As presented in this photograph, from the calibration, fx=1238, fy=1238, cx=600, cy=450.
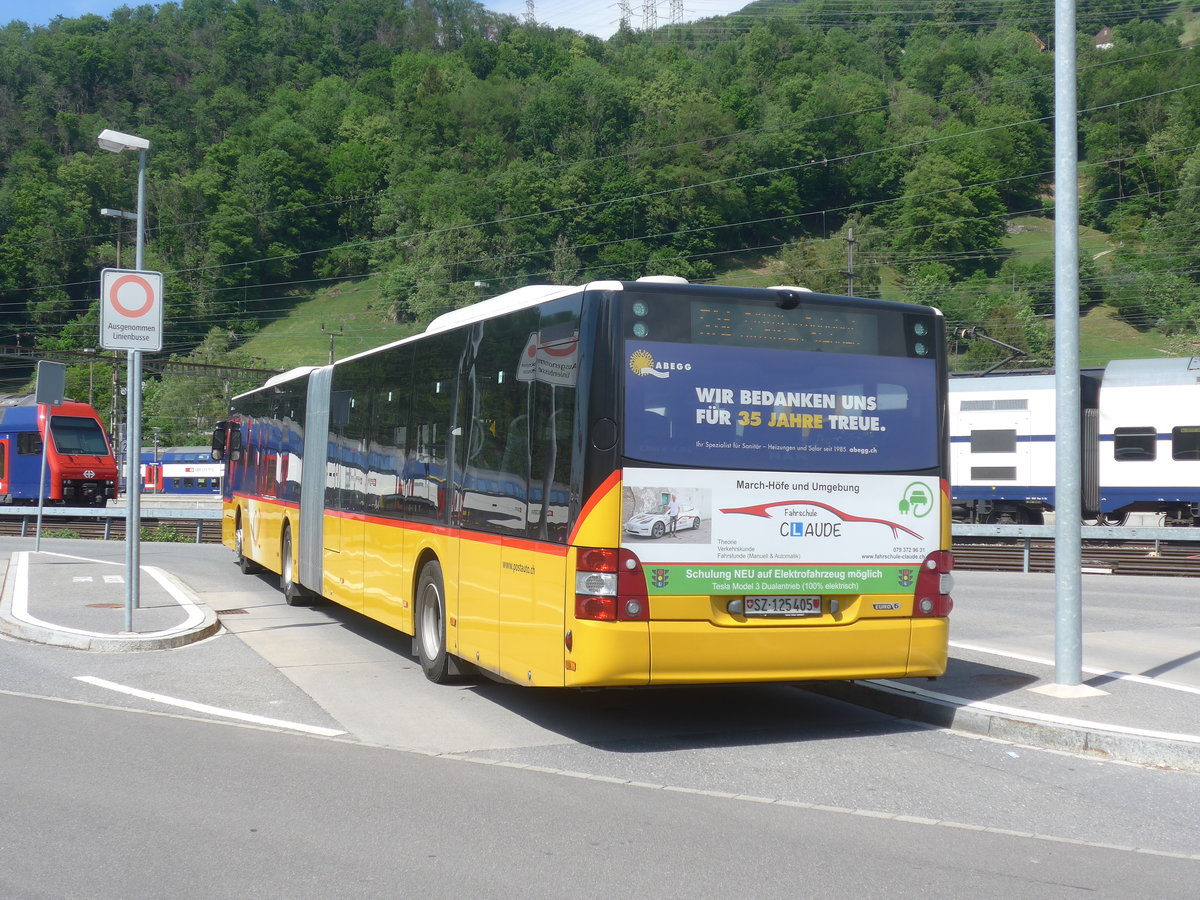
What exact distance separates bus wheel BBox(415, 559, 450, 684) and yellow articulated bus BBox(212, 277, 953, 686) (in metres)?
0.36

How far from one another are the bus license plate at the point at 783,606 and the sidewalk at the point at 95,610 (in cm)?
677

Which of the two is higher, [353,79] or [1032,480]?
[353,79]

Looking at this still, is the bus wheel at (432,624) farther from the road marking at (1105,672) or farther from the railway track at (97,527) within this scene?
Answer: the railway track at (97,527)

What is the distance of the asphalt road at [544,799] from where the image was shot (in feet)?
17.1

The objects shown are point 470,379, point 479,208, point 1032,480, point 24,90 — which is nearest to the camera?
point 470,379

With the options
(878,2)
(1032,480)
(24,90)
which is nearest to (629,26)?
(878,2)

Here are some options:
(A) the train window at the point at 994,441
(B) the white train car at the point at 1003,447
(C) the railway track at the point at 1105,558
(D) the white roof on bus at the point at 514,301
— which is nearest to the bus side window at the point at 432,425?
(D) the white roof on bus at the point at 514,301

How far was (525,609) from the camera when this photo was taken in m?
8.18

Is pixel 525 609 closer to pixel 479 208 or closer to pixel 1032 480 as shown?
pixel 1032 480

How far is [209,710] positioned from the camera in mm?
9141

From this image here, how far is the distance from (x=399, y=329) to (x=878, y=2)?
8986cm

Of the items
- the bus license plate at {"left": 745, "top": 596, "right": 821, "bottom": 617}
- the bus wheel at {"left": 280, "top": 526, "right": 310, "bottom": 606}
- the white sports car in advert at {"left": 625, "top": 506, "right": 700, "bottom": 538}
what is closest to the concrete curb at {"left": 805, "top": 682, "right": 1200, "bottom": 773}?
the bus license plate at {"left": 745, "top": 596, "right": 821, "bottom": 617}

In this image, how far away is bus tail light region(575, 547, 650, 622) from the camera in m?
7.50

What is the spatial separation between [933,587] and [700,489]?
191 centimetres
